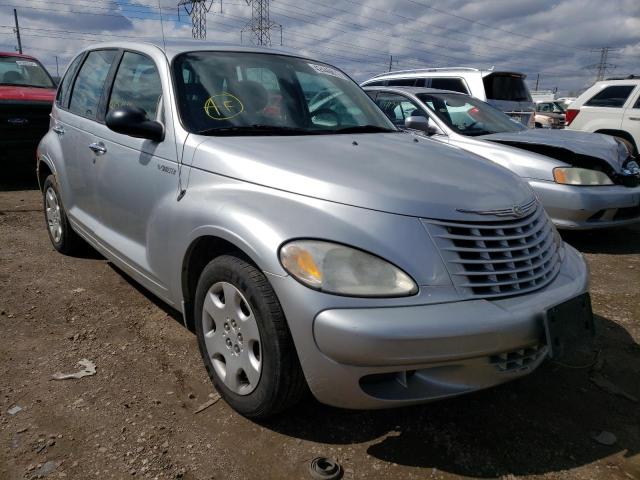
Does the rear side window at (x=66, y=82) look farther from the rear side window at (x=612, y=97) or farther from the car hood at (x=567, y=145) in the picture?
the rear side window at (x=612, y=97)

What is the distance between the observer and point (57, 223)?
175 inches

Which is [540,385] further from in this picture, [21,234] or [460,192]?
[21,234]

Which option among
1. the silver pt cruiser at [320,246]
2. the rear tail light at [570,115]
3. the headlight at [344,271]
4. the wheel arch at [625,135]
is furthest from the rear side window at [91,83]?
the rear tail light at [570,115]

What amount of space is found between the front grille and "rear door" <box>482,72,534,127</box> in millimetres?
7418

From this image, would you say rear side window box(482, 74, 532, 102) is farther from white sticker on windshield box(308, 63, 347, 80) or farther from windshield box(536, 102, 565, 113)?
windshield box(536, 102, 565, 113)

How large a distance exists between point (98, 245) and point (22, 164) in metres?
4.97

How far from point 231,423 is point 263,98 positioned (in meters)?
1.72

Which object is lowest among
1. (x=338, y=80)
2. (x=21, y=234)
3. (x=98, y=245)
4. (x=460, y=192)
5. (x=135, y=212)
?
(x=21, y=234)

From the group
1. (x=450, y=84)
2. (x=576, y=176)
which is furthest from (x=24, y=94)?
(x=576, y=176)

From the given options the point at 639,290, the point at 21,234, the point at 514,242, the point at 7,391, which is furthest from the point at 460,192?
the point at 21,234

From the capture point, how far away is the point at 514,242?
7.21 feet

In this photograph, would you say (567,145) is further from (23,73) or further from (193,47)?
(23,73)

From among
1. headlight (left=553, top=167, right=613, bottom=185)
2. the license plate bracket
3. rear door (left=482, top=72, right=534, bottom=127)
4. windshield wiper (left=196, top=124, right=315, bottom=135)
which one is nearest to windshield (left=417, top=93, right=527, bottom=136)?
headlight (left=553, top=167, right=613, bottom=185)

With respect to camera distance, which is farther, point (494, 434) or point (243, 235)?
point (494, 434)
